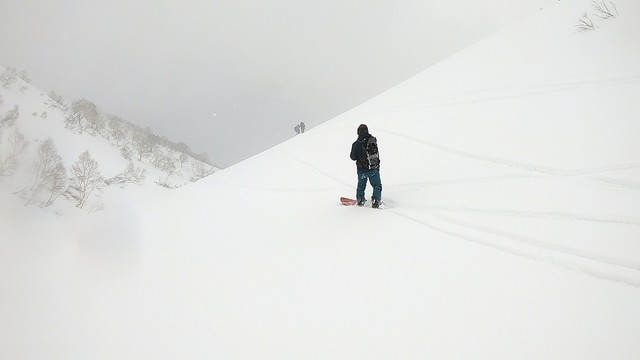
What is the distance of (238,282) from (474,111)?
31.6ft

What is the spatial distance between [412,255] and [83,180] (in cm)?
2936

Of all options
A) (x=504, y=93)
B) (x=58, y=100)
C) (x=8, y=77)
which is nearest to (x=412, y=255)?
(x=504, y=93)

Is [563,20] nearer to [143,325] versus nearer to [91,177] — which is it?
[143,325]

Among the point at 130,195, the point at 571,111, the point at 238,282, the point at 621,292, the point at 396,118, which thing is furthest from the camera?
the point at 130,195

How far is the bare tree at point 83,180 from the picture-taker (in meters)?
24.2

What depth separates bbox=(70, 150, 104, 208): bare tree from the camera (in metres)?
24.2

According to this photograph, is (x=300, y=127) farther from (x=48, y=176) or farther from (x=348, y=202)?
(x=48, y=176)

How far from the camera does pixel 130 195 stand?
1163 inches

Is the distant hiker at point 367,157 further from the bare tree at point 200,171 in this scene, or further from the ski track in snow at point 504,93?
the bare tree at point 200,171

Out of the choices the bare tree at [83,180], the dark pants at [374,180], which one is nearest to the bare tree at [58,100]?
the bare tree at [83,180]

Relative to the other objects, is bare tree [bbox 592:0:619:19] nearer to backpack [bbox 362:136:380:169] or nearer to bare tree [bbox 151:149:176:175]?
backpack [bbox 362:136:380:169]

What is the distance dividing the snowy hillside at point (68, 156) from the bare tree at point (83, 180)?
0.09 metres

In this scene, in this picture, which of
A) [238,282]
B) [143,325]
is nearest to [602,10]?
[238,282]

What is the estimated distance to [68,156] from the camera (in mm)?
29469
